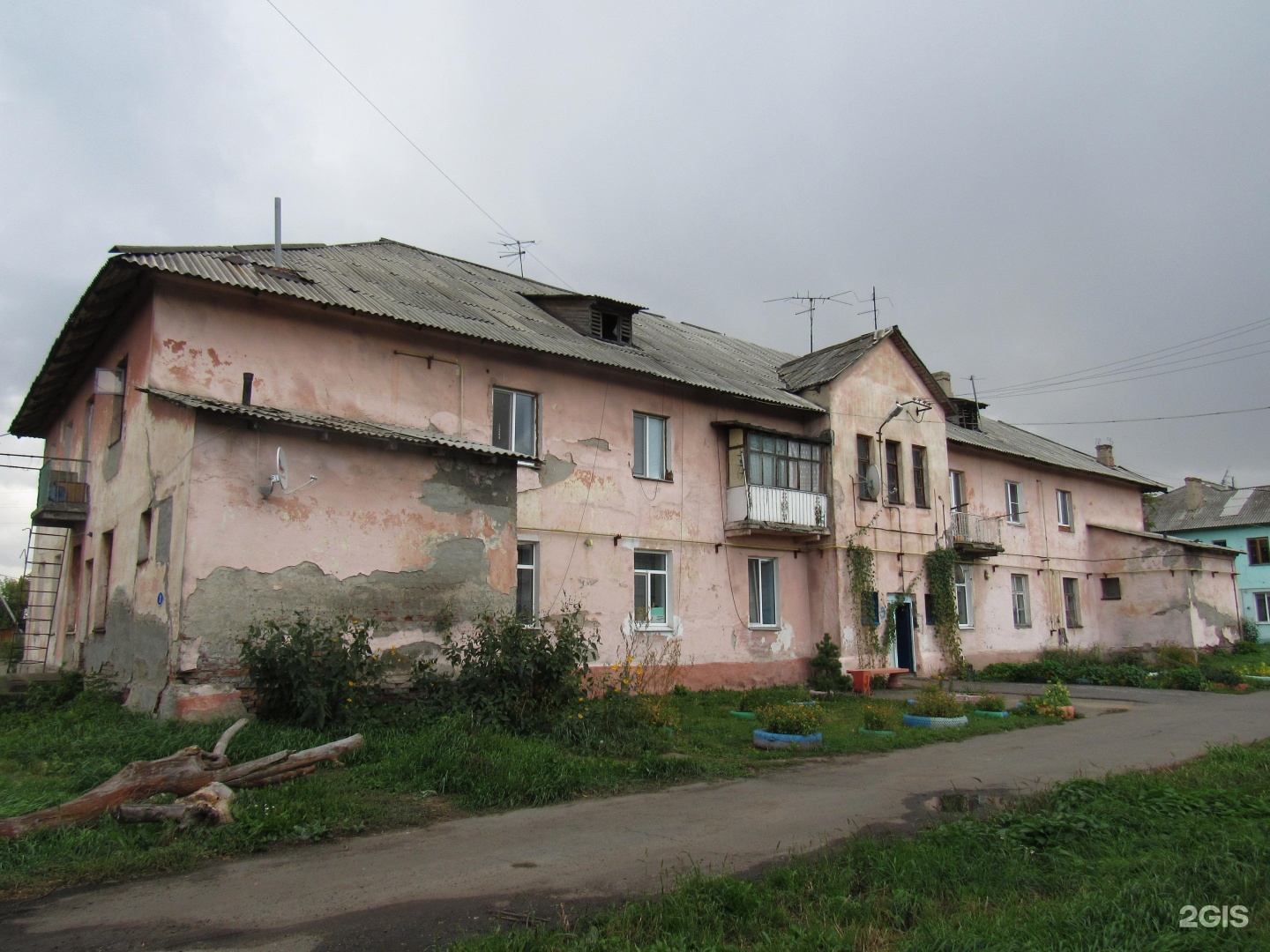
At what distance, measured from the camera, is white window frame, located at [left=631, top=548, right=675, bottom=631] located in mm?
16531

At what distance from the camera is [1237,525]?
4456cm

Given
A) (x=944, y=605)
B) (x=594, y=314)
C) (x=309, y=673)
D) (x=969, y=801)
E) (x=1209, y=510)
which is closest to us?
(x=969, y=801)

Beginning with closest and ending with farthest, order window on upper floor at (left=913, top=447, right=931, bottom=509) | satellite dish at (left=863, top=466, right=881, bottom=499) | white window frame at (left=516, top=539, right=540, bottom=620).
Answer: white window frame at (left=516, top=539, right=540, bottom=620) → satellite dish at (left=863, top=466, right=881, bottom=499) → window on upper floor at (left=913, top=447, right=931, bottom=509)

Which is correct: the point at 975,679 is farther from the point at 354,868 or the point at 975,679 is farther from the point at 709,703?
the point at 354,868

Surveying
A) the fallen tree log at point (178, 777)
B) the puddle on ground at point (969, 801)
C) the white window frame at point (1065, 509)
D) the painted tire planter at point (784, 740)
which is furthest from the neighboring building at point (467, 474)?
the puddle on ground at point (969, 801)

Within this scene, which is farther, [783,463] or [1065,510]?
[1065,510]

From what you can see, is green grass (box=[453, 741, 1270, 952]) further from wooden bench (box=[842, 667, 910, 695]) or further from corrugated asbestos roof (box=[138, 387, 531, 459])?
wooden bench (box=[842, 667, 910, 695])

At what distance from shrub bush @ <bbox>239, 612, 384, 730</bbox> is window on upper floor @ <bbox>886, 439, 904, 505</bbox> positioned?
14493 millimetres

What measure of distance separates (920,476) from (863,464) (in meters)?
2.50

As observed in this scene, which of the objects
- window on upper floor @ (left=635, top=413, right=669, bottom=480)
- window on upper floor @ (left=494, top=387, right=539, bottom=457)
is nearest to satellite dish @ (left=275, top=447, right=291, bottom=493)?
window on upper floor @ (left=494, top=387, right=539, bottom=457)

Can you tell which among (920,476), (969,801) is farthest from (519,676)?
(920,476)

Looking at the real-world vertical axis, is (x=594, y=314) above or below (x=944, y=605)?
above

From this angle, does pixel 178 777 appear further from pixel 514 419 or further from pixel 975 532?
pixel 975 532

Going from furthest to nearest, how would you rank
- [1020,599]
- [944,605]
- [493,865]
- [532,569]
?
[1020,599], [944,605], [532,569], [493,865]
